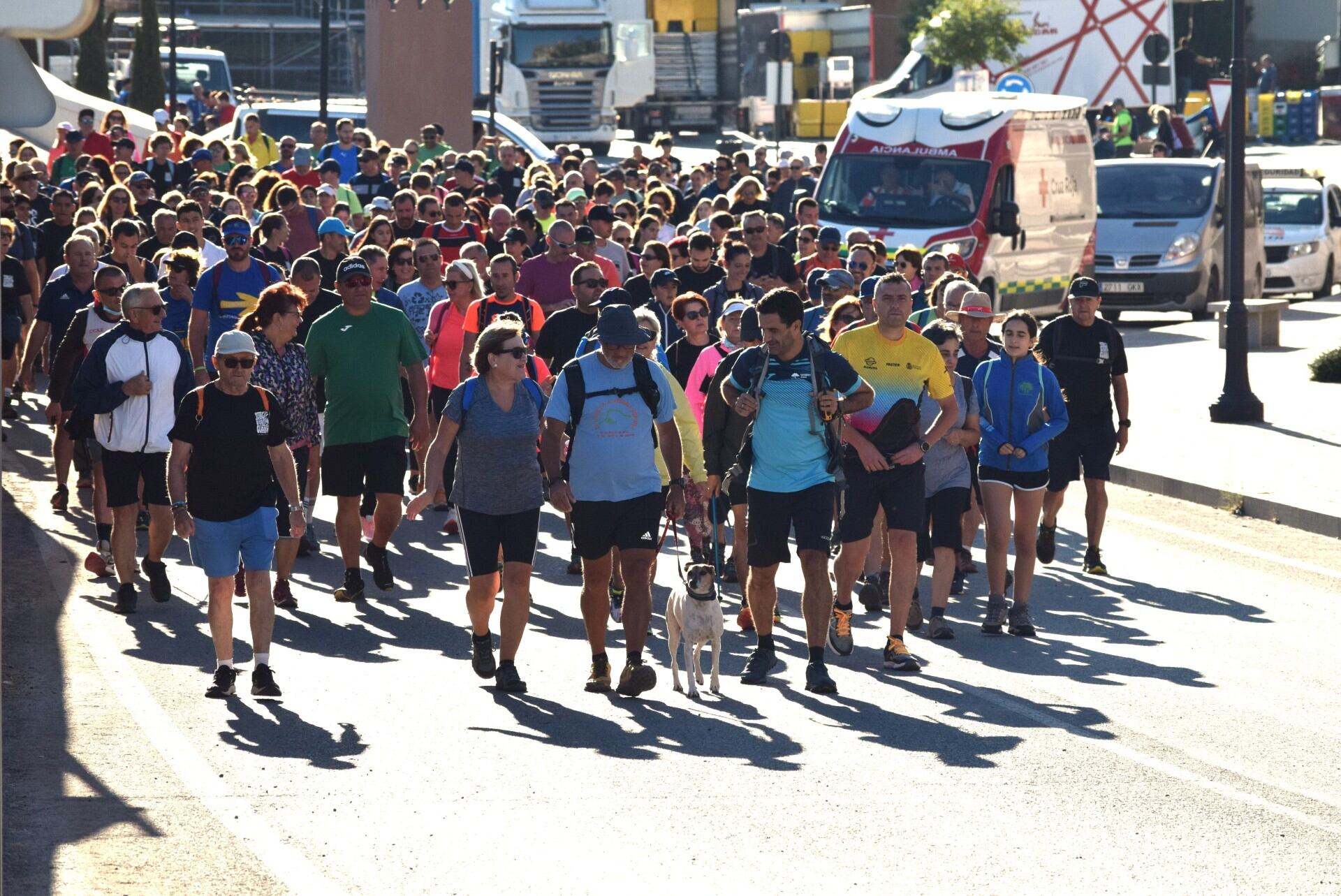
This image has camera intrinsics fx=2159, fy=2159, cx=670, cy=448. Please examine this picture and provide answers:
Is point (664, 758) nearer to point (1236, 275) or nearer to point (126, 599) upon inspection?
point (126, 599)

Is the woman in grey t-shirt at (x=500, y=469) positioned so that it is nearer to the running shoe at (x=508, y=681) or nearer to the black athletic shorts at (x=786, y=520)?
the running shoe at (x=508, y=681)

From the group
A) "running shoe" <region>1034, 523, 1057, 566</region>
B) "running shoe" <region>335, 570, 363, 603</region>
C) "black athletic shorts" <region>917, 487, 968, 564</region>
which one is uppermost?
"black athletic shorts" <region>917, 487, 968, 564</region>

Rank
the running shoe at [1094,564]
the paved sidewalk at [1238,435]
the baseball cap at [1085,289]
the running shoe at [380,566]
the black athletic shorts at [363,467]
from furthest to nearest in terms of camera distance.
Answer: the paved sidewalk at [1238,435]
the running shoe at [1094,564]
the baseball cap at [1085,289]
the running shoe at [380,566]
the black athletic shorts at [363,467]

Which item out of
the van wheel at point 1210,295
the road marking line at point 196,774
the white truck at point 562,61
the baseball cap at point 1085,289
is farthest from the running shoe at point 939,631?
the white truck at point 562,61

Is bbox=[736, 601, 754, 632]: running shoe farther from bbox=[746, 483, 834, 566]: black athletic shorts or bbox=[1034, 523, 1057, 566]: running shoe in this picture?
bbox=[1034, 523, 1057, 566]: running shoe

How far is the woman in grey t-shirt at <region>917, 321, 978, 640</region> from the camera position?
10.9 metres

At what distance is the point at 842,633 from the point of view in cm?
1064

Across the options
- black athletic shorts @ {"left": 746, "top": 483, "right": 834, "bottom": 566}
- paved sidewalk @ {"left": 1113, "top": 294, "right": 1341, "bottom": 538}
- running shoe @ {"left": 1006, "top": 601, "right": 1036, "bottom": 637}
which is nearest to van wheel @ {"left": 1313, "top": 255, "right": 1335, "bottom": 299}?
paved sidewalk @ {"left": 1113, "top": 294, "right": 1341, "bottom": 538}

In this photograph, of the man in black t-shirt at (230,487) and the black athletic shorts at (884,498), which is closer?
the man in black t-shirt at (230,487)

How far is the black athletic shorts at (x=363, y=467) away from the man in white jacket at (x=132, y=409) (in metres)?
0.90

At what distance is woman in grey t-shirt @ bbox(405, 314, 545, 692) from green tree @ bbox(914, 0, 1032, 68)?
47.0m

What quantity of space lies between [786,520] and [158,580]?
151 inches

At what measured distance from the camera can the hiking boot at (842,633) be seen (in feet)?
34.8

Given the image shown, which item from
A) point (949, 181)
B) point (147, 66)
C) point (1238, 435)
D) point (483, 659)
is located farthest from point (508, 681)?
point (147, 66)
